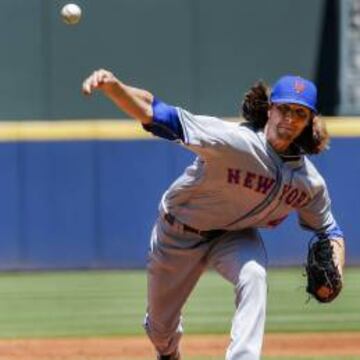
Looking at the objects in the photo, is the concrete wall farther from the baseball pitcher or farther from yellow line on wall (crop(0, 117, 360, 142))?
the baseball pitcher

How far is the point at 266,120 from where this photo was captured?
5.46m

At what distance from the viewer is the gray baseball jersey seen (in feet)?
17.0

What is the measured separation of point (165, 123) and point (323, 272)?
113 centimetres

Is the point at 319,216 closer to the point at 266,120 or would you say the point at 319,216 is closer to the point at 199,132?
the point at 266,120

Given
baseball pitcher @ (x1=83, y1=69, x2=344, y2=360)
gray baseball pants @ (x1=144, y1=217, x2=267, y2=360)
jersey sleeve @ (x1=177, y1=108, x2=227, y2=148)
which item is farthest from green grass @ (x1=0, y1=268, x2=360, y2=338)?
jersey sleeve @ (x1=177, y1=108, x2=227, y2=148)

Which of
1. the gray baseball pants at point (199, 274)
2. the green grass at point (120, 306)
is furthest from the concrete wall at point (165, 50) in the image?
the gray baseball pants at point (199, 274)

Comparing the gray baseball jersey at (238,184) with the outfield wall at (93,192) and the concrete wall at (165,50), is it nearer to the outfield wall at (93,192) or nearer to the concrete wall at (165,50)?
the outfield wall at (93,192)

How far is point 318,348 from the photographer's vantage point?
24.3 feet

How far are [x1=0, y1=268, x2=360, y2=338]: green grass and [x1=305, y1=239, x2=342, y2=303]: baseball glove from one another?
7.22 feet

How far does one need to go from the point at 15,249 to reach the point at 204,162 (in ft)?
21.5


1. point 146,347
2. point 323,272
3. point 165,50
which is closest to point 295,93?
point 323,272

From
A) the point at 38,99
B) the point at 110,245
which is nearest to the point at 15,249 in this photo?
the point at 110,245

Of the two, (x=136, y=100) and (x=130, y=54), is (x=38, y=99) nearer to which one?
(x=130, y=54)

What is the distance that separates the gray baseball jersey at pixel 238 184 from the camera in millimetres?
5176
